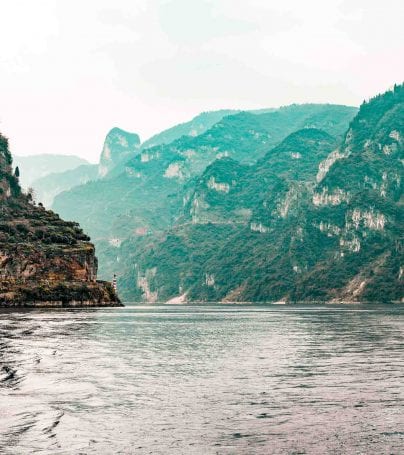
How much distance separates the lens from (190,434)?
149 ft

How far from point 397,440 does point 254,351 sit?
193ft

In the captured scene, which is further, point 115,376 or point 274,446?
point 115,376

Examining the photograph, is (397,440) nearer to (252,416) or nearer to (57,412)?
(252,416)

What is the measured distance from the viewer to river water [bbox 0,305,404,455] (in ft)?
Answer: 142

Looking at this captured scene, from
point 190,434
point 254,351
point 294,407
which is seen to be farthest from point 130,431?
point 254,351

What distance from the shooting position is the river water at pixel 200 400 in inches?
1703

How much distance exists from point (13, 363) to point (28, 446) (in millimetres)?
38802

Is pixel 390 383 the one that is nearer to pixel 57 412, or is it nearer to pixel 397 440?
pixel 397 440

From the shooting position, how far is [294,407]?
2137 inches

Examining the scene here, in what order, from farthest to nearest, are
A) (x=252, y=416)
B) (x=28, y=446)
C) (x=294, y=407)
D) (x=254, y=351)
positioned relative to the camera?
(x=254, y=351)
(x=294, y=407)
(x=252, y=416)
(x=28, y=446)

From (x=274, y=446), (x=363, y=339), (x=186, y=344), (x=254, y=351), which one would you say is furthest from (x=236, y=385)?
(x=363, y=339)

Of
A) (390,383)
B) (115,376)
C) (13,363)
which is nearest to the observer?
(390,383)

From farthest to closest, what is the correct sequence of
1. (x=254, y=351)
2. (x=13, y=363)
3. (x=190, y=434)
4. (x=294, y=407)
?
(x=254, y=351) < (x=13, y=363) < (x=294, y=407) < (x=190, y=434)

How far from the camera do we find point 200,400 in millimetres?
57844
